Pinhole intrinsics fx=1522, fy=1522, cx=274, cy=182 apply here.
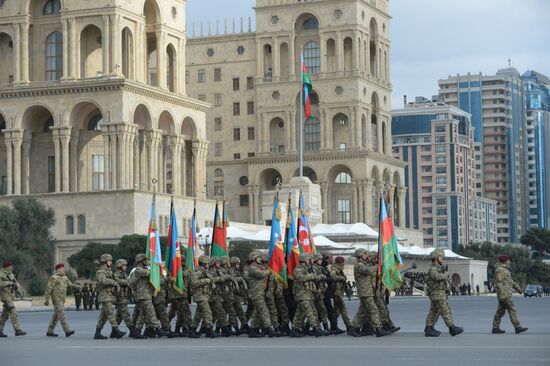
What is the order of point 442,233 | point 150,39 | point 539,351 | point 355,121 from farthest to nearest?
point 442,233
point 355,121
point 150,39
point 539,351

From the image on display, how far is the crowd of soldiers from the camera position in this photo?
32312 millimetres

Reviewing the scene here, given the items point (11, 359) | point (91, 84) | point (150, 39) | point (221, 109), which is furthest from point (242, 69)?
point (11, 359)

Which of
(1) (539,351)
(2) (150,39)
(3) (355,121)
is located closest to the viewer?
(1) (539,351)

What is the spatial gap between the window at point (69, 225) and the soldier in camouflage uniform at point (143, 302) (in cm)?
5404

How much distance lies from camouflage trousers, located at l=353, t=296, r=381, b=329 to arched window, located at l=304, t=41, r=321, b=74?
88999 millimetres

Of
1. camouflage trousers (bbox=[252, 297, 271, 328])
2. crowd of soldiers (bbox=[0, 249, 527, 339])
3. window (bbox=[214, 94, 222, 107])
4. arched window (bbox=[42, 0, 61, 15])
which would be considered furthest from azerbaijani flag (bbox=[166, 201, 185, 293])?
window (bbox=[214, 94, 222, 107])

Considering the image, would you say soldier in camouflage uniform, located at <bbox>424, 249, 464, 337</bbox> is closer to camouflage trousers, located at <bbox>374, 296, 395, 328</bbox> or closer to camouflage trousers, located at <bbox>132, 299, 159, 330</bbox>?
camouflage trousers, located at <bbox>374, 296, 395, 328</bbox>

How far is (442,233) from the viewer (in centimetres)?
18888

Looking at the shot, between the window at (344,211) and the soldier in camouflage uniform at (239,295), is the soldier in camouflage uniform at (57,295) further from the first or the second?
the window at (344,211)

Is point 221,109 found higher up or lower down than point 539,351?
higher up

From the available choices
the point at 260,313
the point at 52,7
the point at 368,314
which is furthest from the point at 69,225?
the point at 368,314

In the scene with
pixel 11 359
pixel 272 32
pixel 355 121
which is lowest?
pixel 11 359

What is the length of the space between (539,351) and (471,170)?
174791 mm

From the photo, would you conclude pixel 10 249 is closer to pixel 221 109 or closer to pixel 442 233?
pixel 221 109
